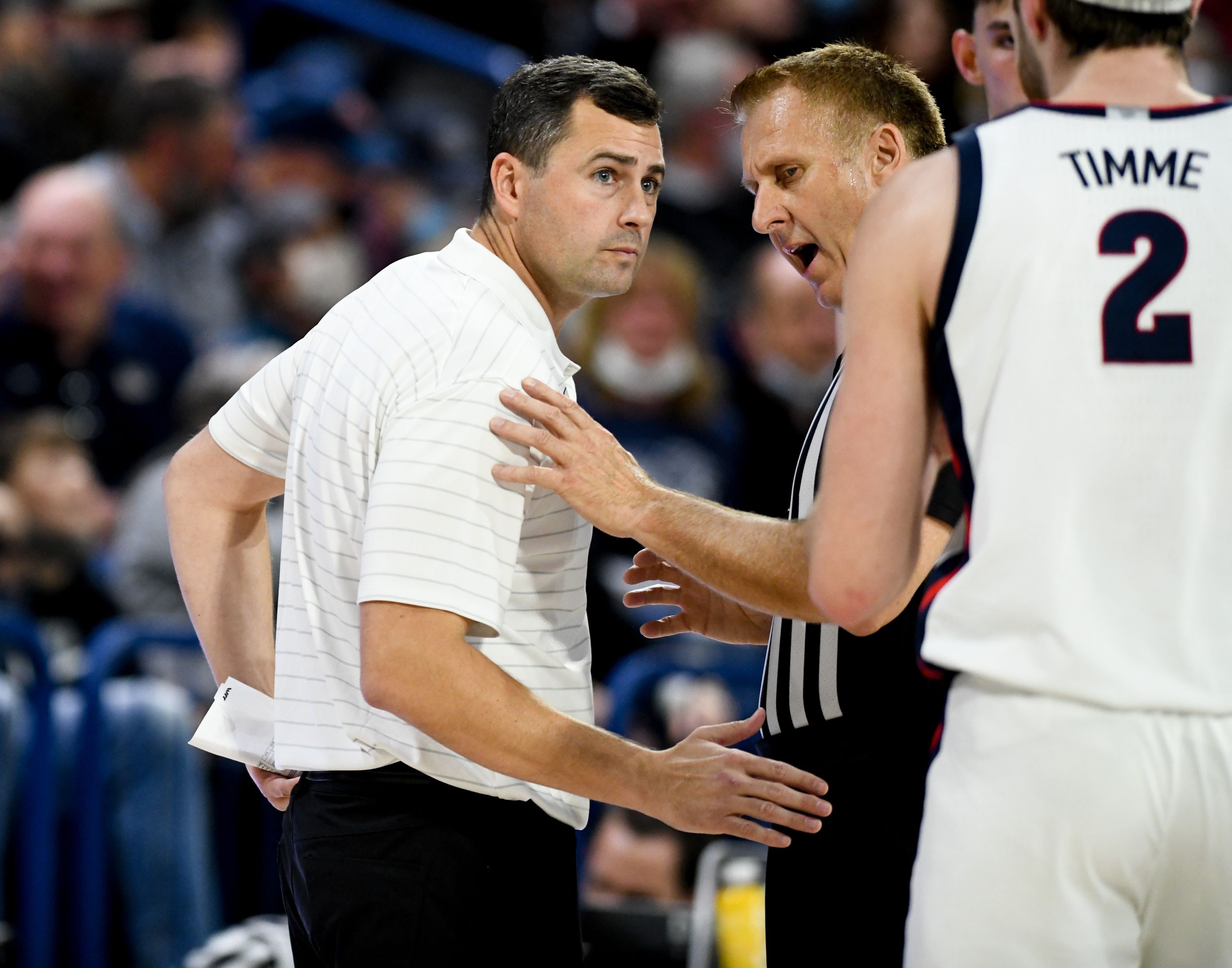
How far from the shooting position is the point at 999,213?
2.02m

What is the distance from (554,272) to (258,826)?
289cm

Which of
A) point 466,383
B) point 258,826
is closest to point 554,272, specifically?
point 466,383

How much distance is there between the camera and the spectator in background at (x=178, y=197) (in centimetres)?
730

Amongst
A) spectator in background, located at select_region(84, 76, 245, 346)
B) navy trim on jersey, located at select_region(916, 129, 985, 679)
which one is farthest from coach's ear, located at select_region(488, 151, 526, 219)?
spectator in background, located at select_region(84, 76, 245, 346)

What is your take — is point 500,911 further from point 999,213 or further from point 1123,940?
point 999,213

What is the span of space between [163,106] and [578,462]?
5515mm

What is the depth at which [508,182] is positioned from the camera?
285cm

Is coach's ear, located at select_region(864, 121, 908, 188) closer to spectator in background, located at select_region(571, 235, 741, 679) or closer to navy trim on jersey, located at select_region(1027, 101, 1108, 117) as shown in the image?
navy trim on jersey, located at select_region(1027, 101, 1108, 117)

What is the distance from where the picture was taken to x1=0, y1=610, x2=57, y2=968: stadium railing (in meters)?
4.57

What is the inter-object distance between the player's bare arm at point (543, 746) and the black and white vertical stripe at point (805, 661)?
296 millimetres

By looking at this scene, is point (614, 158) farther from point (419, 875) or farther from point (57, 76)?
point (57, 76)

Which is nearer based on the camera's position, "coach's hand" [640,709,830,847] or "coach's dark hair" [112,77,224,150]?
"coach's hand" [640,709,830,847]

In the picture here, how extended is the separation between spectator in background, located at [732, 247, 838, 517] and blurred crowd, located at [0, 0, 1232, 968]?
1 centimetres

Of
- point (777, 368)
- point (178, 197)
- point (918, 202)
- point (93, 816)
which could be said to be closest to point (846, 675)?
point (918, 202)
